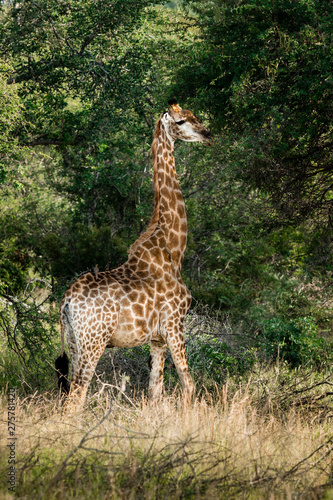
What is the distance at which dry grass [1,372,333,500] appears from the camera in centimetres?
439

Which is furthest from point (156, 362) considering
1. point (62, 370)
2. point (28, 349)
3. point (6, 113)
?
point (6, 113)

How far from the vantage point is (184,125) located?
667 cm

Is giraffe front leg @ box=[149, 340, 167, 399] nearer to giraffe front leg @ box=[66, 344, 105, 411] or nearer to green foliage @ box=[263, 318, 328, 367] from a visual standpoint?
giraffe front leg @ box=[66, 344, 105, 411]

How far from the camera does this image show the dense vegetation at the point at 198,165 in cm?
919

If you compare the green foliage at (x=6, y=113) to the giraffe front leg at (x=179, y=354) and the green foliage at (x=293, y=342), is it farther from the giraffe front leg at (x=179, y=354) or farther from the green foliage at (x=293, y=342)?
the green foliage at (x=293, y=342)

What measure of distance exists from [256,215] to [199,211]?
3.32 meters

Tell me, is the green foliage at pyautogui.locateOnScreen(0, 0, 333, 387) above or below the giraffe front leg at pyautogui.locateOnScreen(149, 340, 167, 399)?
above

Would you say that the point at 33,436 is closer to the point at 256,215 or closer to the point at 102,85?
the point at 256,215

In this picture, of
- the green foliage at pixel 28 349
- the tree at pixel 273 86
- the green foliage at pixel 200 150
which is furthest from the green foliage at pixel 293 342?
the green foliage at pixel 28 349

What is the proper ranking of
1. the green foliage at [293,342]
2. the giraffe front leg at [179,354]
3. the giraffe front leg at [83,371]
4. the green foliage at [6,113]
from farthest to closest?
the green foliage at [293,342] → the green foliage at [6,113] → the giraffe front leg at [179,354] → the giraffe front leg at [83,371]

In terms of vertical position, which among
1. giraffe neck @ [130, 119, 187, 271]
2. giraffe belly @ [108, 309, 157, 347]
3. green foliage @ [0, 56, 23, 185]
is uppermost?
green foliage @ [0, 56, 23, 185]

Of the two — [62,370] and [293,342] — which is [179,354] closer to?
[62,370]

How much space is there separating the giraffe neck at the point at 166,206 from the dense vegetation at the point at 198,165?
1.51 metres

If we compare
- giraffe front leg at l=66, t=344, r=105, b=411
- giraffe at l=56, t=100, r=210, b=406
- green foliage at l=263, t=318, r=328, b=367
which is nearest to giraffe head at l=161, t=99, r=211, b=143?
giraffe at l=56, t=100, r=210, b=406
